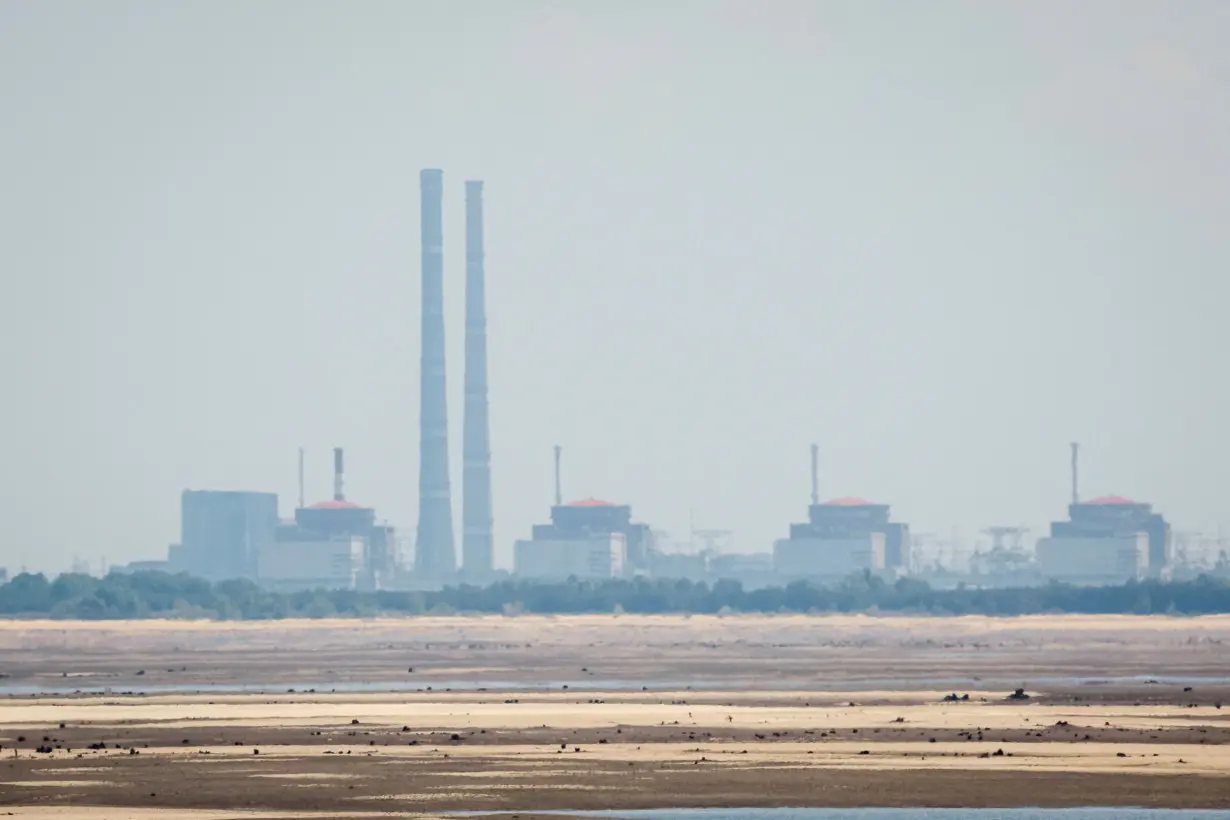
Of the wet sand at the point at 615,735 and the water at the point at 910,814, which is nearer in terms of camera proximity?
the water at the point at 910,814

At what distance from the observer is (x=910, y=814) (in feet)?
142

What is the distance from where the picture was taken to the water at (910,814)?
42688 millimetres

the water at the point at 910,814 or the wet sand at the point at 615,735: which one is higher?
the wet sand at the point at 615,735

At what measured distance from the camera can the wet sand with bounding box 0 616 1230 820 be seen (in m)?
46.3

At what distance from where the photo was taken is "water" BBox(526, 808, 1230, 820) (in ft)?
140

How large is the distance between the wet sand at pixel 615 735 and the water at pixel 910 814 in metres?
1.00

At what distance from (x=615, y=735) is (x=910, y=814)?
16.7 metres

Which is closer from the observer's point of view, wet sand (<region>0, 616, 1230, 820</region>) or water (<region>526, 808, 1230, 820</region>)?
water (<region>526, 808, 1230, 820</region>)

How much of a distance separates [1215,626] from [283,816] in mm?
140490

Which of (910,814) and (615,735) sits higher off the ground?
(615,735)

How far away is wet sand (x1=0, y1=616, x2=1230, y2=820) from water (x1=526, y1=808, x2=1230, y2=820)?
1.00m

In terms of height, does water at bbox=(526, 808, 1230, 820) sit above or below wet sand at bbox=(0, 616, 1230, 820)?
below

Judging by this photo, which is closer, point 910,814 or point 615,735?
point 910,814

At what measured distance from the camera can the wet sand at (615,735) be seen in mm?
46344
